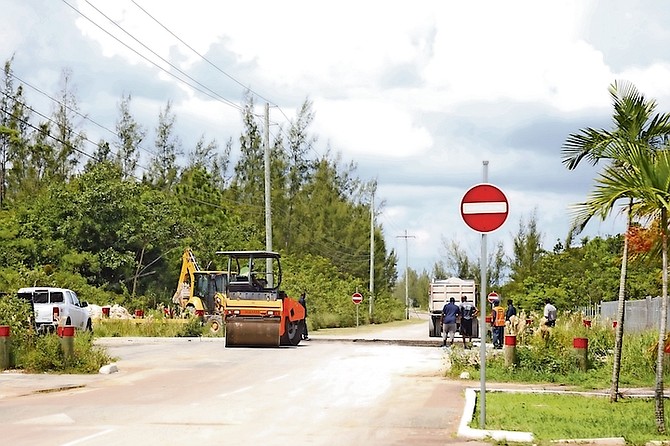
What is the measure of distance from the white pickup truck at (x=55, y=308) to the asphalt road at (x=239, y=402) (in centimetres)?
632

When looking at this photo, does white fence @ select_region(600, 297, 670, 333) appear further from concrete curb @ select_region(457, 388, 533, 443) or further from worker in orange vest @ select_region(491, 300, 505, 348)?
concrete curb @ select_region(457, 388, 533, 443)

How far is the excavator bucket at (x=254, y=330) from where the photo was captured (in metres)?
32.4

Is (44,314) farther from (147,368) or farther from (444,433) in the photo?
(444,433)

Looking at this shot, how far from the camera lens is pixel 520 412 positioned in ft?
50.3

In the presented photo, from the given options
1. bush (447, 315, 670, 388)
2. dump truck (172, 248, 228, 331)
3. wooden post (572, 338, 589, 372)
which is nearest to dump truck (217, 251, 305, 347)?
bush (447, 315, 670, 388)

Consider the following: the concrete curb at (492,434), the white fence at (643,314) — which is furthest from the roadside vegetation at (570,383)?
the white fence at (643,314)

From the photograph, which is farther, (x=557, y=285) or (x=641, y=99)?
(x=557, y=285)

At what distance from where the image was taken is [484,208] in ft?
43.2

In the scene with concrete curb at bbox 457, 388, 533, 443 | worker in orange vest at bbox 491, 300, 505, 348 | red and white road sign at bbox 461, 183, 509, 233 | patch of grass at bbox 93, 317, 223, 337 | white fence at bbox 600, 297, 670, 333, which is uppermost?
red and white road sign at bbox 461, 183, 509, 233

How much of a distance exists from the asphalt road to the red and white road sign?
2.86 metres

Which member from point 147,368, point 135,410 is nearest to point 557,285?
point 147,368

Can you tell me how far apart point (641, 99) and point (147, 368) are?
13.6 m

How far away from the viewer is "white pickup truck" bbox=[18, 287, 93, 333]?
33.8 m

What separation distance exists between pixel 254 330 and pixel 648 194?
67.2ft
